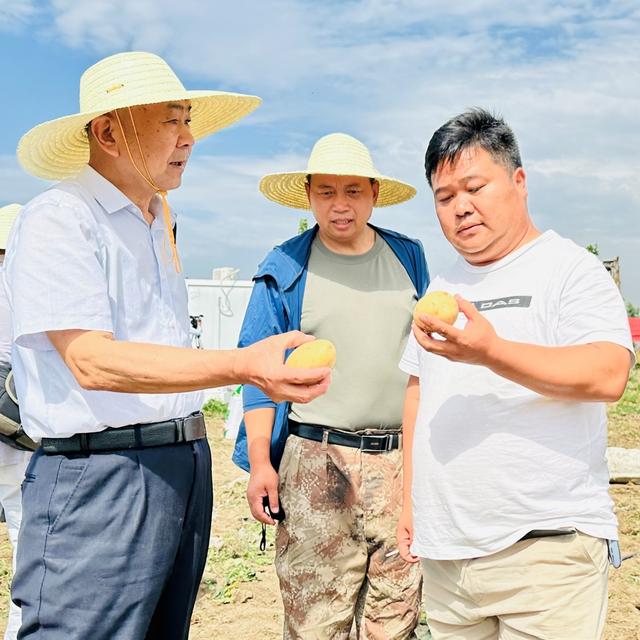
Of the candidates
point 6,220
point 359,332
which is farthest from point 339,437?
point 6,220

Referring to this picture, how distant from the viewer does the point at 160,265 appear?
2.36m

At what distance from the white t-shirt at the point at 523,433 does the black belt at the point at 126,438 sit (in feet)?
2.45

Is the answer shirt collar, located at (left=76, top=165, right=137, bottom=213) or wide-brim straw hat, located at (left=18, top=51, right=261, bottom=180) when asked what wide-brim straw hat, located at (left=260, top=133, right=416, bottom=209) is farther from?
shirt collar, located at (left=76, top=165, right=137, bottom=213)

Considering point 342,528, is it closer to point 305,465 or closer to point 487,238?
point 305,465

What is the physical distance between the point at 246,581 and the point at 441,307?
156 inches

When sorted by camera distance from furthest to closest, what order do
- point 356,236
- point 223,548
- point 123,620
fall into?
point 223,548
point 356,236
point 123,620

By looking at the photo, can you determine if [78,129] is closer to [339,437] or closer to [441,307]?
[441,307]

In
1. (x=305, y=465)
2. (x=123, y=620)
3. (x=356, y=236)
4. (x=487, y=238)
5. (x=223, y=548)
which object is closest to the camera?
(x=123, y=620)

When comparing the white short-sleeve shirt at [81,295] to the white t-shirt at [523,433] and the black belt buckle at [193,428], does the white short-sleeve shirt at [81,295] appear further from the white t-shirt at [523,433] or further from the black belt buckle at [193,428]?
the white t-shirt at [523,433]

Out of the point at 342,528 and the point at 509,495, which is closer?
the point at 509,495

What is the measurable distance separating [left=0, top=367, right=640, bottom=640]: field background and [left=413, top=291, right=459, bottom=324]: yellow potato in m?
2.75

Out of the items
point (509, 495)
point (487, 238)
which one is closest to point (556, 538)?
point (509, 495)

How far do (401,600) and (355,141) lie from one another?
1.89 m

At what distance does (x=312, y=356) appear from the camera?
2.12 meters
